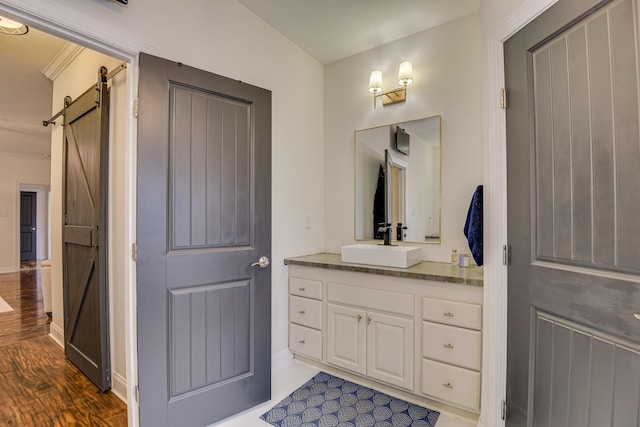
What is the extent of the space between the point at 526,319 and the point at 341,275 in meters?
1.22

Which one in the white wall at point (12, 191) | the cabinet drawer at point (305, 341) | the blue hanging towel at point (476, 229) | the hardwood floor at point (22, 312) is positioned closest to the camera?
the blue hanging towel at point (476, 229)

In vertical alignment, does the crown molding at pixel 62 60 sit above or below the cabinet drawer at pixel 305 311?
above

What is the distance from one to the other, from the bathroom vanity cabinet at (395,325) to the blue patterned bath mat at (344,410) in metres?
0.10

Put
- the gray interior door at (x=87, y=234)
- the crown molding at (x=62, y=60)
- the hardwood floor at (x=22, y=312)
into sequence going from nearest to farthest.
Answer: the gray interior door at (x=87, y=234) → the crown molding at (x=62, y=60) → the hardwood floor at (x=22, y=312)

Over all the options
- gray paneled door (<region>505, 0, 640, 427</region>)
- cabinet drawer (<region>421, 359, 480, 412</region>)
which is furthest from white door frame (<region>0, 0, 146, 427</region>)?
gray paneled door (<region>505, 0, 640, 427</region>)

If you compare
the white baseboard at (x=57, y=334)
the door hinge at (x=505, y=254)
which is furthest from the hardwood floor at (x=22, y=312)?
the door hinge at (x=505, y=254)

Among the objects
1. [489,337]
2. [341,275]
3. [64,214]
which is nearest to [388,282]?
[341,275]

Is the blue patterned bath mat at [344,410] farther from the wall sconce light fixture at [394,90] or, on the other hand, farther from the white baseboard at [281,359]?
the wall sconce light fixture at [394,90]

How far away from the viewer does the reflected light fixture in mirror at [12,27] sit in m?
2.16

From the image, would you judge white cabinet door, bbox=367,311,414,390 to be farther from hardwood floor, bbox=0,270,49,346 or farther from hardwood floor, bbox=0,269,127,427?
hardwood floor, bbox=0,270,49,346

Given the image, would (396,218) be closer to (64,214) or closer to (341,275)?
(341,275)

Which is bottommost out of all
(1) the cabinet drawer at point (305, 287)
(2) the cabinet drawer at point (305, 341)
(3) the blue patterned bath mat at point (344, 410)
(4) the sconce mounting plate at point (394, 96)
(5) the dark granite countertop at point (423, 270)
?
(3) the blue patterned bath mat at point (344, 410)

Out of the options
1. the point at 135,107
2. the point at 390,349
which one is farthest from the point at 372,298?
the point at 135,107

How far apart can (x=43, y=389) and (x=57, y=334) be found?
106 cm
